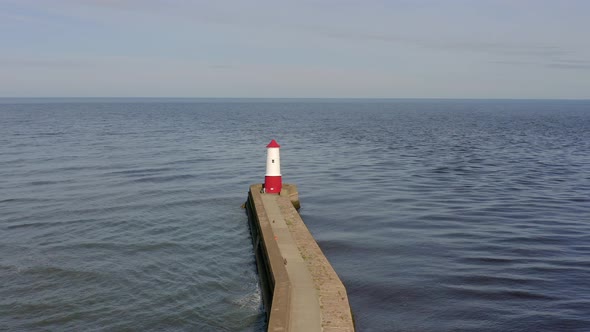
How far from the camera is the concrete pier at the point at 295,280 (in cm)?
811

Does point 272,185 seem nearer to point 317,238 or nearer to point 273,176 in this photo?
point 273,176

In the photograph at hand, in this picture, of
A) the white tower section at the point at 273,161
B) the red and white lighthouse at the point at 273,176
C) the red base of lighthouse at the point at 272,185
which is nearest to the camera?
the white tower section at the point at 273,161

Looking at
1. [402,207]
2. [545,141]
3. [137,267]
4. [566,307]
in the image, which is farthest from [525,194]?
[545,141]

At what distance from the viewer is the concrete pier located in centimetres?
811

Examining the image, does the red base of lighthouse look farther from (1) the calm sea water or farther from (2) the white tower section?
(1) the calm sea water

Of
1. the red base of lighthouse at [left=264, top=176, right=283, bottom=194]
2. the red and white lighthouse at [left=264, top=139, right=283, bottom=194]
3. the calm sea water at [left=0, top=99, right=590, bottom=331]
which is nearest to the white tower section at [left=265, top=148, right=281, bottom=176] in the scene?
the red and white lighthouse at [left=264, top=139, right=283, bottom=194]

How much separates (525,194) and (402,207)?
6041 millimetres

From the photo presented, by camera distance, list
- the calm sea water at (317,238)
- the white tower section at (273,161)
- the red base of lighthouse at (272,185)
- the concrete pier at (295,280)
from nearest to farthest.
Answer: the concrete pier at (295,280)
the calm sea water at (317,238)
the white tower section at (273,161)
the red base of lighthouse at (272,185)

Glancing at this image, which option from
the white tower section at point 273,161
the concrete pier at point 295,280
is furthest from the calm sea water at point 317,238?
the white tower section at point 273,161

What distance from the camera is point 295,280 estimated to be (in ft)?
32.1

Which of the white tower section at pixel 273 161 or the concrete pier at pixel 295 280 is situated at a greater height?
the white tower section at pixel 273 161

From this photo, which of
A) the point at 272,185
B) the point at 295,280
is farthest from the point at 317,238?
the point at 295,280

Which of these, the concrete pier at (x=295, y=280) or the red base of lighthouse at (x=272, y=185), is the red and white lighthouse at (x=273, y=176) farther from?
the concrete pier at (x=295, y=280)

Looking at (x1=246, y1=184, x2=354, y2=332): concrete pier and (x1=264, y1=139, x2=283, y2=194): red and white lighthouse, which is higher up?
(x1=264, y1=139, x2=283, y2=194): red and white lighthouse
